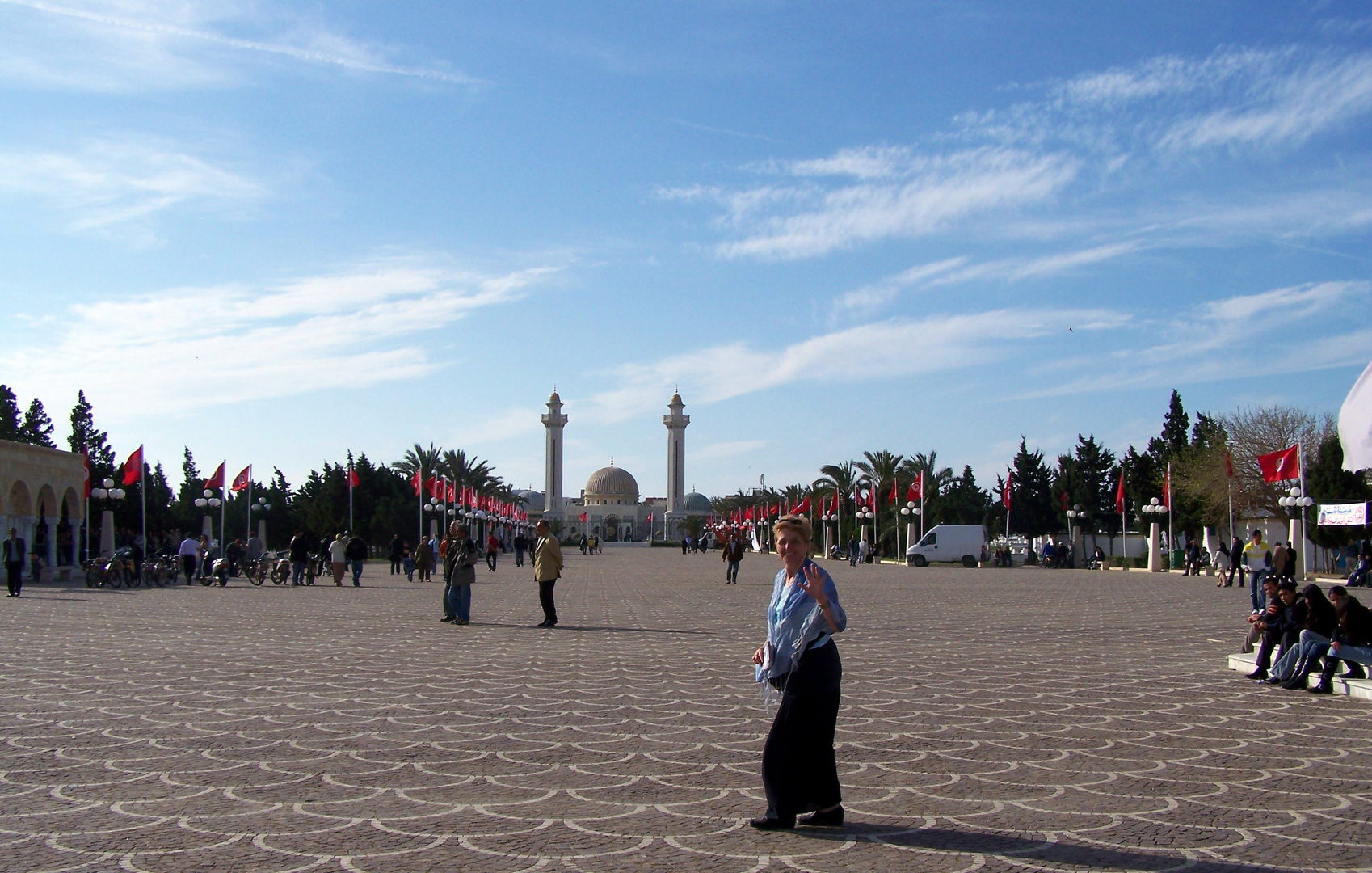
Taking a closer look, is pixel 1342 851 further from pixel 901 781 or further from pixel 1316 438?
pixel 1316 438

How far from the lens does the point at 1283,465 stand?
1071 inches

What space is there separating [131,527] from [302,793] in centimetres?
5527

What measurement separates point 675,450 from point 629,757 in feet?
427

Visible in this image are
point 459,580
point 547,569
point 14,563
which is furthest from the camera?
point 14,563

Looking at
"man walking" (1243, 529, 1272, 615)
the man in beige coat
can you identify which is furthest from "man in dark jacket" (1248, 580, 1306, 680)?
"man walking" (1243, 529, 1272, 615)

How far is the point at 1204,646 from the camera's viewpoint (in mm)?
12680

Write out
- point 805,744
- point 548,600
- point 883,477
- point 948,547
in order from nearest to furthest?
1. point 805,744
2. point 548,600
3. point 948,547
4. point 883,477

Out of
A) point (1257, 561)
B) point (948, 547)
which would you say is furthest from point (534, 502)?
Answer: point (1257, 561)

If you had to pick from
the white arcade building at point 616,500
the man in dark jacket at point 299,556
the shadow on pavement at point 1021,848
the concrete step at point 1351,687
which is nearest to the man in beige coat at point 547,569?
the concrete step at point 1351,687

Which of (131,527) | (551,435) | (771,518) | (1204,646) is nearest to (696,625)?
(1204,646)

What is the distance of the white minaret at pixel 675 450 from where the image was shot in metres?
136

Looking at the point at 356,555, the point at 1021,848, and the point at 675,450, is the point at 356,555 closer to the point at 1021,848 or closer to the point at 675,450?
the point at 1021,848

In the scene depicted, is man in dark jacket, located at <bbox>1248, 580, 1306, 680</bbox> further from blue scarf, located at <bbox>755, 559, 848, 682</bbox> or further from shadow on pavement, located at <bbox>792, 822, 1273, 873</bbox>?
blue scarf, located at <bbox>755, 559, 848, 682</bbox>

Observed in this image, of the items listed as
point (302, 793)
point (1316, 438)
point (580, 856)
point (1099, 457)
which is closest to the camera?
point (580, 856)
